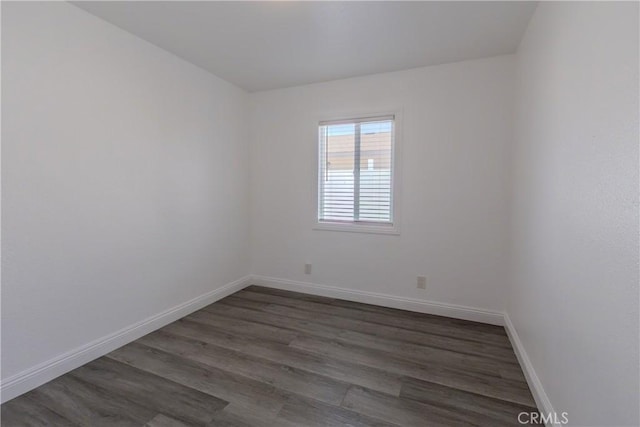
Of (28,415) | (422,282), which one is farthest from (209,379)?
(422,282)

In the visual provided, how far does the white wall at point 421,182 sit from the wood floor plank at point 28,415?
2342mm

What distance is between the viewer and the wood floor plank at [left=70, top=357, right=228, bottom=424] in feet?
5.47

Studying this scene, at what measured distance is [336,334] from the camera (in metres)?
2.58

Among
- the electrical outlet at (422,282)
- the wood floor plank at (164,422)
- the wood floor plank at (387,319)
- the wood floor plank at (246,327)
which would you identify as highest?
the electrical outlet at (422,282)

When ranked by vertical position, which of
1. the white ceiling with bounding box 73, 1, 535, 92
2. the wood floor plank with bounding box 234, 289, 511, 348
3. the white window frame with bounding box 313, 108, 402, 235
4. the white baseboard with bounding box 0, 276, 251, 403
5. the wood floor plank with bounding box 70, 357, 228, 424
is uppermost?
the white ceiling with bounding box 73, 1, 535, 92

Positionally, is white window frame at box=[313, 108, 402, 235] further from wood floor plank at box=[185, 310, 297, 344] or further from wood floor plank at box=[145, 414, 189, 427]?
wood floor plank at box=[145, 414, 189, 427]

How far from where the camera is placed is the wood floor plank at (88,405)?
1.59 m

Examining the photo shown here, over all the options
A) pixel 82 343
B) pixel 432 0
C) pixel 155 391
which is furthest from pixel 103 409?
pixel 432 0

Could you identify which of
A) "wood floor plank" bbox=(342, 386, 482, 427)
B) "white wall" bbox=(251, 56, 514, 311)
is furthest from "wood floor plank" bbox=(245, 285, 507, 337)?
"wood floor plank" bbox=(342, 386, 482, 427)

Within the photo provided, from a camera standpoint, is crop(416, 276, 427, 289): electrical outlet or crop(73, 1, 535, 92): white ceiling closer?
crop(73, 1, 535, 92): white ceiling

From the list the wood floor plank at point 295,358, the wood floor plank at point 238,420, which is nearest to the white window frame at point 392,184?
the wood floor plank at point 295,358

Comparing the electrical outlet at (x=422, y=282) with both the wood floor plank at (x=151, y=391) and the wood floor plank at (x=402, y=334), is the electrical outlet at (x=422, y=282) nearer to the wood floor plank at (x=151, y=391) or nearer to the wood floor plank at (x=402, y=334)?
the wood floor plank at (x=402, y=334)

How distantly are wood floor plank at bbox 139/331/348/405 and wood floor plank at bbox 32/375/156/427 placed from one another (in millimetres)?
505

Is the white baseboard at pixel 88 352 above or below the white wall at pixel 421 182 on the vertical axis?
below
